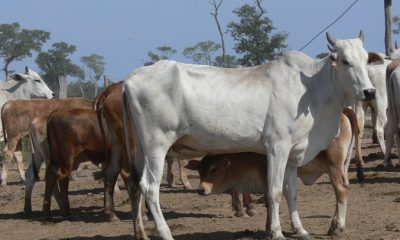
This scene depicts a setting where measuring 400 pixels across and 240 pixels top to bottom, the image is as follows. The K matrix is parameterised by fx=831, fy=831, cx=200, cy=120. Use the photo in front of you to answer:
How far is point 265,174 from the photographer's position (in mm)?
9617

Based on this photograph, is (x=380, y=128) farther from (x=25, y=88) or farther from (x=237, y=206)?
(x=25, y=88)

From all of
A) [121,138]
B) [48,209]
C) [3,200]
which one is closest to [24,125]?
[3,200]

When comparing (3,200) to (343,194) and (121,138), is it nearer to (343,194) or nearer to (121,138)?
(121,138)

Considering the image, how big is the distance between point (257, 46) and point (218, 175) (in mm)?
32646

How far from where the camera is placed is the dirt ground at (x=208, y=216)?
9.78 metres

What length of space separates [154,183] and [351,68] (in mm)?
2373

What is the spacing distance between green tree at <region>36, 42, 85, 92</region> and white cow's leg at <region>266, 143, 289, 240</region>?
58.3 m

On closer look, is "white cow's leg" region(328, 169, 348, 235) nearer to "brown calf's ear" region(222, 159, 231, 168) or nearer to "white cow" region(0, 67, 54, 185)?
"brown calf's ear" region(222, 159, 231, 168)

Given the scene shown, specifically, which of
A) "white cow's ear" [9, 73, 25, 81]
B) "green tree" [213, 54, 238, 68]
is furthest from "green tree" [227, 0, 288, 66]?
"white cow's ear" [9, 73, 25, 81]

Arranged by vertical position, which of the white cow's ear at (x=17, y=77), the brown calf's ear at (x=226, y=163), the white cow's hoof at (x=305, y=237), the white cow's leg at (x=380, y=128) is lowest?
the white cow's hoof at (x=305, y=237)

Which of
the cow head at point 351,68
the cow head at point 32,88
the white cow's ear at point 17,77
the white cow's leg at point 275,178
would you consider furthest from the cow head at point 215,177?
the white cow's ear at point 17,77

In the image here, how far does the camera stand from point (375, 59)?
9.20 metres

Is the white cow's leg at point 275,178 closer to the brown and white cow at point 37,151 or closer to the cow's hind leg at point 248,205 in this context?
the cow's hind leg at point 248,205

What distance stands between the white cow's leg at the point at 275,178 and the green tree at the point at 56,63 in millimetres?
58347
